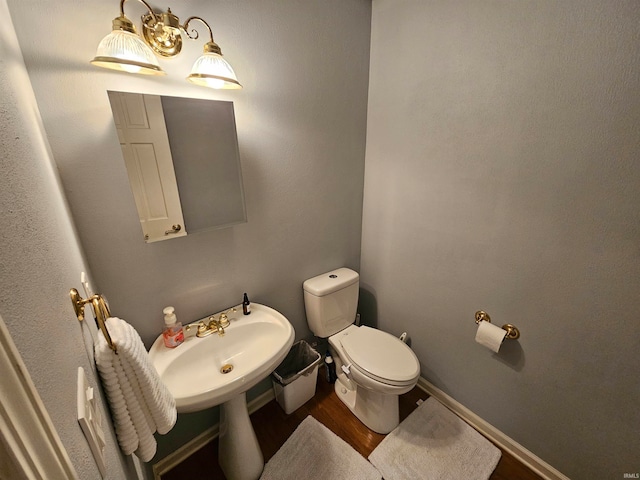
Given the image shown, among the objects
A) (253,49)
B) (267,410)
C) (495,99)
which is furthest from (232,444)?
(495,99)

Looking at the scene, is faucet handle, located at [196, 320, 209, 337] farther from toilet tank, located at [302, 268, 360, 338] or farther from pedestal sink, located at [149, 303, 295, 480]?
toilet tank, located at [302, 268, 360, 338]

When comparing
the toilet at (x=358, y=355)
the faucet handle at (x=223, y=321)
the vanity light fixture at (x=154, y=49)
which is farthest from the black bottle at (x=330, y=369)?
the vanity light fixture at (x=154, y=49)

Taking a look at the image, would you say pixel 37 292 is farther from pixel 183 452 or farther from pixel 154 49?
pixel 183 452

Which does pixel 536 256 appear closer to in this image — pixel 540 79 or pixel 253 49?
pixel 540 79

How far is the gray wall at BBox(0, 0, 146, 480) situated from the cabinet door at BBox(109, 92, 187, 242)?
0.38 m

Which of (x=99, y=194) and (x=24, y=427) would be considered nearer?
(x=24, y=427)

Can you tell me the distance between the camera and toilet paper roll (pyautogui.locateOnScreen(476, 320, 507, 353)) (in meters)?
1.22

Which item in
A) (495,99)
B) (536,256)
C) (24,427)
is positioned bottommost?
(536,256)

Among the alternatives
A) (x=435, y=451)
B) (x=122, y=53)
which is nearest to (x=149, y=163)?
(x=122, y=53)

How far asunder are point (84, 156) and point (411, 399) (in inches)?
80.7

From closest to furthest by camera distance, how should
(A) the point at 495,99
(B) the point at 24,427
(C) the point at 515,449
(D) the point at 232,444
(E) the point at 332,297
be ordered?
(B) the point at 24,427 < (A) the point at 495,99 < (D) the point at 232,444 < (C) the point at 515,449 < (E) the point at 332,297

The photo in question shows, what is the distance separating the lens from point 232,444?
121 centimetres

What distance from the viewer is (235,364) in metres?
1.17

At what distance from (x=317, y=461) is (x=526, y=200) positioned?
1.58 metres
